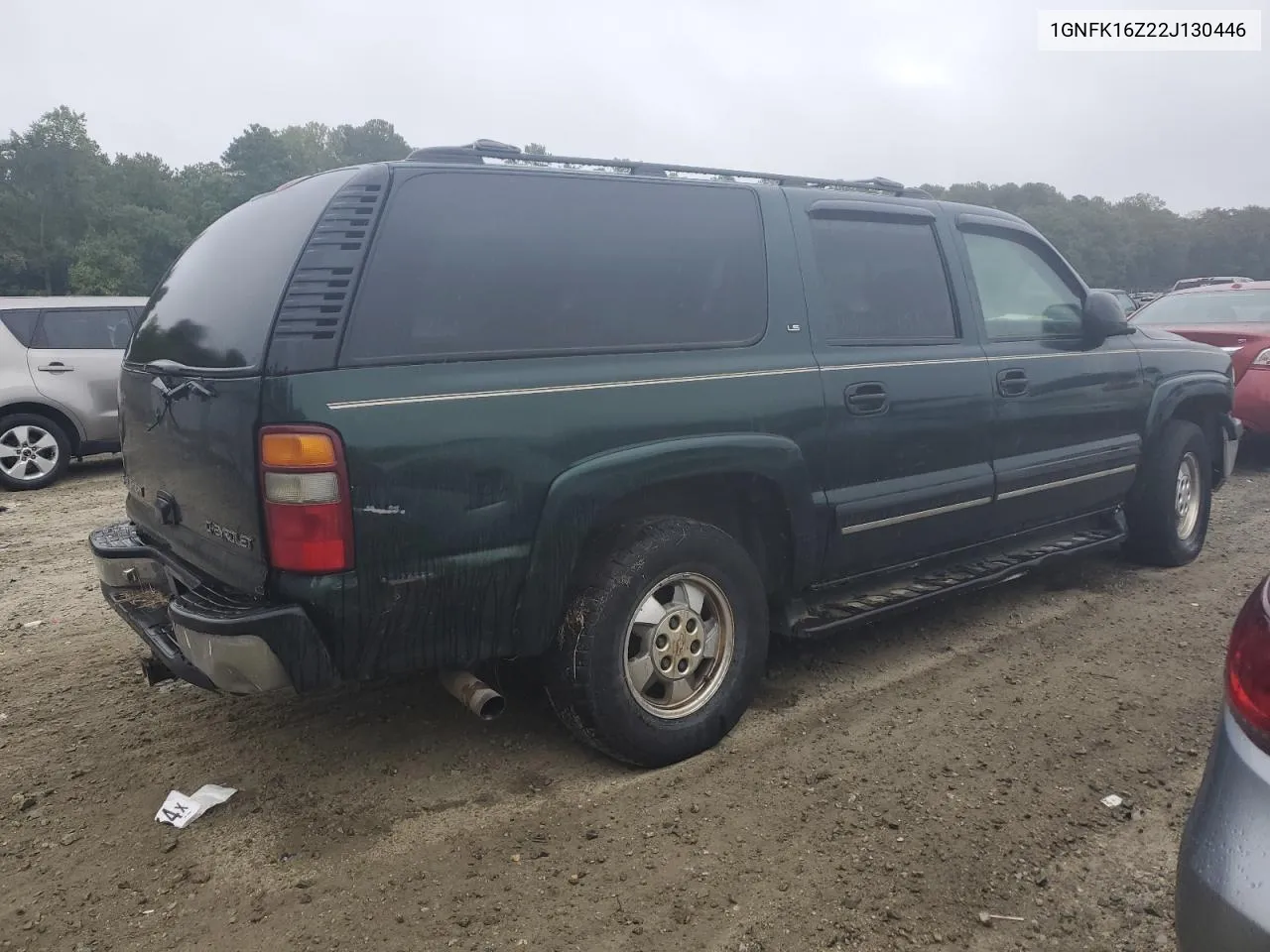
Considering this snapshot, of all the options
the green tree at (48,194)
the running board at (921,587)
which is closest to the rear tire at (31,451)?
the running board at (921,587)

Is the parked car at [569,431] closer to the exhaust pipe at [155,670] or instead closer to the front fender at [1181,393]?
the exhaust pipe at [155,670]

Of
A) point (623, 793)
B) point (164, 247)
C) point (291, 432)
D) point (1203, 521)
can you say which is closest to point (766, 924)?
point (623, 793)

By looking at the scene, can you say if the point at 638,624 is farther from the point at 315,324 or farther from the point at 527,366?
the point at 315,324

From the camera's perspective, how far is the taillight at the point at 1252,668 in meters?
1.58

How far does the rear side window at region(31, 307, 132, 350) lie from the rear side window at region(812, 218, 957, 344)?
701cm

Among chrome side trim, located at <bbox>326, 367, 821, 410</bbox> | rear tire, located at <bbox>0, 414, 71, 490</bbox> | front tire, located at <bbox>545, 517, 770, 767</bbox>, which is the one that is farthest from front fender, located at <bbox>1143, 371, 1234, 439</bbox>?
rear tire, located at <bbox>0, 414, 71, 490</bbox>

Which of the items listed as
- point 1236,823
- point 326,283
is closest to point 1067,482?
point 1236,823

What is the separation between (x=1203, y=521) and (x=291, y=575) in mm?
5018

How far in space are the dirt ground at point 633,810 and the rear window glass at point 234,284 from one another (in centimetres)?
136

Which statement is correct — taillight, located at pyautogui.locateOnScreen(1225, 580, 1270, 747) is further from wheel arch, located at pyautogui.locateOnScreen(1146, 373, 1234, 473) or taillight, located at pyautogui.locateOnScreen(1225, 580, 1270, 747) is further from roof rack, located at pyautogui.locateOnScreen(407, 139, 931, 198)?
wheel arch, located at pyautogui.locateOnScreen(1146, 373, 1234, 473)

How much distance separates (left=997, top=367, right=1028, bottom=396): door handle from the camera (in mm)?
3984

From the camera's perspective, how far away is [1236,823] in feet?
5.03

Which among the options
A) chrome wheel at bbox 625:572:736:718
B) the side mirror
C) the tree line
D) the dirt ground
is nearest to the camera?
the dirt ground

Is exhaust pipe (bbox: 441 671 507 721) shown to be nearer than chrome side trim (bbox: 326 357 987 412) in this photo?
No
